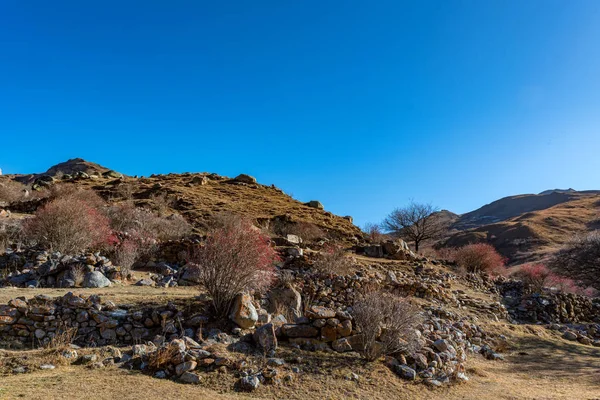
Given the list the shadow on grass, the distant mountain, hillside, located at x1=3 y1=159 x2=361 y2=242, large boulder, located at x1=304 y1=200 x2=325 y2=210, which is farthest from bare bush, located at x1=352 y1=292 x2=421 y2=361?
the distant mountain

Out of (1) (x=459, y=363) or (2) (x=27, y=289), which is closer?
(1) (x=459, y=363)

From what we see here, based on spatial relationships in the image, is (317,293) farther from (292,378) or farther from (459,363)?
(292,378)

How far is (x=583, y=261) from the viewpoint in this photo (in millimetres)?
18828

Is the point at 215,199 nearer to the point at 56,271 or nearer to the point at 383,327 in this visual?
the point at 56,271

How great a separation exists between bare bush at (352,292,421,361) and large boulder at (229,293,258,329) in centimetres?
213

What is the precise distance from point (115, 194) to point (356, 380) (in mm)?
31412

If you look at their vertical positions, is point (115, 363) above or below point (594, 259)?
below

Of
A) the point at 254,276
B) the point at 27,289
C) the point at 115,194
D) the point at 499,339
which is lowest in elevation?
the point at 499,339

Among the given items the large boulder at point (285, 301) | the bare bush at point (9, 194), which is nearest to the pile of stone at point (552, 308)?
the large boulder at point (285, 301)

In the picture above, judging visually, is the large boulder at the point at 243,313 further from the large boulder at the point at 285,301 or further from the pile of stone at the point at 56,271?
the pile of stone at the point at 56,271

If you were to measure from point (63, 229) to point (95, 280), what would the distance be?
4.50 m

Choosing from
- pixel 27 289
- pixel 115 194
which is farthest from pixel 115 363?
pixel 115 194

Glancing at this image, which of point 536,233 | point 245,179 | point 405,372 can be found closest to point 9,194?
point 245,179

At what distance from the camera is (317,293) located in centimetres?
1170
